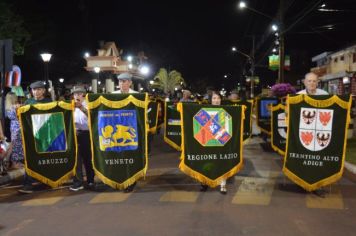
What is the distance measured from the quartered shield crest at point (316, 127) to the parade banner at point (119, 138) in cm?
255

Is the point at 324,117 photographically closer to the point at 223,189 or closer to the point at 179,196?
the point at 223,189

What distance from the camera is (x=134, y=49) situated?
195ft

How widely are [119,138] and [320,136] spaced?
3.20 meters

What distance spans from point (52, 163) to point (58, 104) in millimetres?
998

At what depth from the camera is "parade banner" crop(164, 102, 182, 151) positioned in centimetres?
1295

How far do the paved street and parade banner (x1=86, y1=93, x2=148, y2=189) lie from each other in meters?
0.33

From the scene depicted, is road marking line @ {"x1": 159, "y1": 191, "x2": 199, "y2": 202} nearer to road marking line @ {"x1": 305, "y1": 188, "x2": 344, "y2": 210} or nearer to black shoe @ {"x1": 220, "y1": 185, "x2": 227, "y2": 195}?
black shoe @ {"x1": 220, "y1": 185, "x2": 227, "y2": 195}

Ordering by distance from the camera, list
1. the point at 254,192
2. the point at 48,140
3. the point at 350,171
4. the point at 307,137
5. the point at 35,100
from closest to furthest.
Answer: the point at 307,137
the point at 254,192
the point at 48,140
the point at 35,100
the point at 350,171

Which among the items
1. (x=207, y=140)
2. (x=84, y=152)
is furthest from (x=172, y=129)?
(x=207, y=140)

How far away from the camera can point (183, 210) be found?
661 cm

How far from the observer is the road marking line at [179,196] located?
7.23 metres

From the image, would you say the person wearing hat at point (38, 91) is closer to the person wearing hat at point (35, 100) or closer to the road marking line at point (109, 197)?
the person wearing hat at point (35, 100)

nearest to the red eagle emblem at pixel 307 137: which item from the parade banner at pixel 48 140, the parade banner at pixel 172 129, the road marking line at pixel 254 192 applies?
the road marking line at pixel 254 192

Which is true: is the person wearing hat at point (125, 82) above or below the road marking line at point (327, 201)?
above
